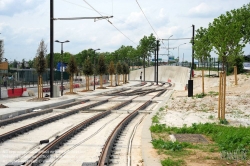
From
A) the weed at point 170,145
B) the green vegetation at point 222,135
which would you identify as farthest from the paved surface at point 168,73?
the weed at point 170,145

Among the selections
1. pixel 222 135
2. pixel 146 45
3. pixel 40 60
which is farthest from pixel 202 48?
pixel 146 45

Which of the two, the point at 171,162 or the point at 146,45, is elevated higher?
the point at 146,45

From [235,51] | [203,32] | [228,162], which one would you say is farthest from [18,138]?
[203,32]

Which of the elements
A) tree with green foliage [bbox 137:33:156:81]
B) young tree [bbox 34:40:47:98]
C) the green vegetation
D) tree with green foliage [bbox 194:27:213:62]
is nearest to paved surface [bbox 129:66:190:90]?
tree with green foliage [bbox 137:33:156:81]

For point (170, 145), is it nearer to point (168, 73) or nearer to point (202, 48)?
point (202, 48)

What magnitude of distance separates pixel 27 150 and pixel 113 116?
9.19 m

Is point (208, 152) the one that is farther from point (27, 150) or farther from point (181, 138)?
point (27, 150)

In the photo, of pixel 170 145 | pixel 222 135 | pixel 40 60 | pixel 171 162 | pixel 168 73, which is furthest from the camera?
pixel 168 73

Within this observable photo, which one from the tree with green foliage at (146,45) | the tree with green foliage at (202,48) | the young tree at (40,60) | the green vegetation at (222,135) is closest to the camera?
the green vegetation at (222,135)

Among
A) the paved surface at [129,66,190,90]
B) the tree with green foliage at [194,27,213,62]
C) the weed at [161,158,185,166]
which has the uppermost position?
the tree with green foliage at [194,27,213,62]

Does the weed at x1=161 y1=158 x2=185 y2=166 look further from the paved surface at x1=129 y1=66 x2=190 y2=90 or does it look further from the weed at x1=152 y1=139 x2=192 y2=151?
the paved surface at x1=129 y1=66 x2=190 y2=90

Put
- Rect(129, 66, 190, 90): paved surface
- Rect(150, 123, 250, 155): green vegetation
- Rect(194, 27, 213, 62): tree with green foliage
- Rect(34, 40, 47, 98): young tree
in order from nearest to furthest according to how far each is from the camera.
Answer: Rect(150, 123, 250, 155): green vegetation → Rect(34, 40, 47, 98): young tree → Rect(194, 27, 213, 62): tree with green foliage → Rect(129, 66, 190, 90): paved surface

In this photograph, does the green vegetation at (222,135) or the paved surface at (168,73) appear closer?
the green vegetation at (222,135)

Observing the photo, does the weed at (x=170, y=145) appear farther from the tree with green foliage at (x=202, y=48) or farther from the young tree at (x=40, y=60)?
the tree with green foliage at (x=202, y=48)
